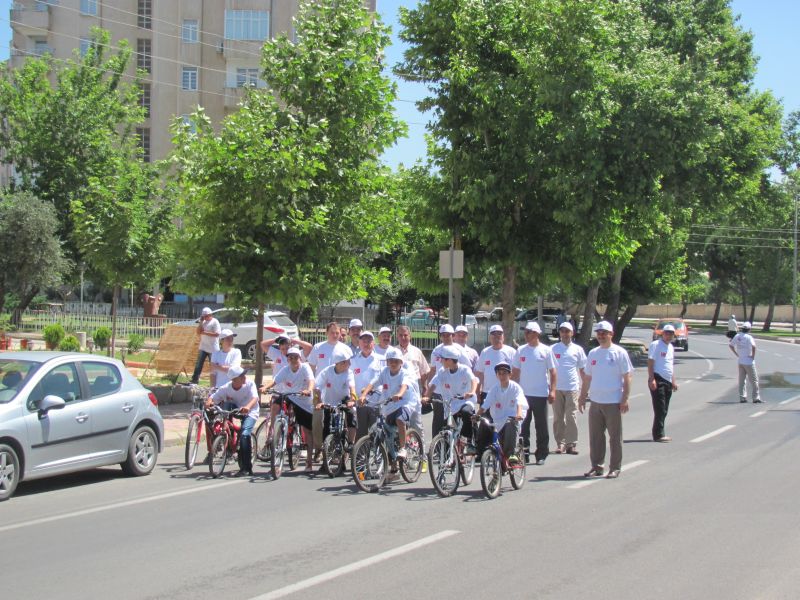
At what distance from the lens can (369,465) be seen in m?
10.3

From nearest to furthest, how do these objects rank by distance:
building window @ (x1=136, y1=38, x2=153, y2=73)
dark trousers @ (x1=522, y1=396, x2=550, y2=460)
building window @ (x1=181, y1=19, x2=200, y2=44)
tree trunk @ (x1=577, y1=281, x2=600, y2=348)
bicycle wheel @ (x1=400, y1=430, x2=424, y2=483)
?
bicycle wheel @ (x1=400, y1=430, x2=424, y2=483) → dark trousers @ (x1=522, y1=396, x2=550, y2=460) → tree trunk @ (x1=577, y1=281, x2=600, y2=348) → building window @ (x1=181, y1=19, x2=200, y2=44) → building window @ (x1=136, y1=38, x2=153, y2=73)

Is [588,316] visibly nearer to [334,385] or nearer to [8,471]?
[334,385]

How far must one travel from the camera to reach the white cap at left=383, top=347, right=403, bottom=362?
10.6m

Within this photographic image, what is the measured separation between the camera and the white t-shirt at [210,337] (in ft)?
55.7

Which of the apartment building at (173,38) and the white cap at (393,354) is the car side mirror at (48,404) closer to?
the white cap at (393,354)

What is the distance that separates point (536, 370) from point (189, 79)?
4430 centimetres

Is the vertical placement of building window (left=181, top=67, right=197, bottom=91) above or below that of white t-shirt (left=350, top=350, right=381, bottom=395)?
above

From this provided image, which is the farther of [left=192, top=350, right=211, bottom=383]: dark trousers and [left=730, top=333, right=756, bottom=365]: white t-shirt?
[left=730, top=333, right=756, bottom=365]: white t-shirt

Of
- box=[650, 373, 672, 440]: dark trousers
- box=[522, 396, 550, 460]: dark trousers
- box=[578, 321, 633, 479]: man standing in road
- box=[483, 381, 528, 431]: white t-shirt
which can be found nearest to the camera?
box=[483, 381, 528, 431]: white t-shirt

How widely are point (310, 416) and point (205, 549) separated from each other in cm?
424

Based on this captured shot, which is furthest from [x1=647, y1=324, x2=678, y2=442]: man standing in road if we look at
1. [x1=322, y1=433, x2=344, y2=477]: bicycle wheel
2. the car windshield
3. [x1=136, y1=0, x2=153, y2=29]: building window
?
[x1=136, y1=0, x2=153, y2=29]: building window

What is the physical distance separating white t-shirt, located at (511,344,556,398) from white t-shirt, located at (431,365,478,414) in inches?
63.4

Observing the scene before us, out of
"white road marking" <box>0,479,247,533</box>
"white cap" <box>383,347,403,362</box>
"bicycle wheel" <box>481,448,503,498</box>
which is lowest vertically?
"white road marking" <box>0,479,247,533</box>

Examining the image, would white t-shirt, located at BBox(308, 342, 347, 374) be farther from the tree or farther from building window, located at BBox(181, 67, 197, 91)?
building window, located at BBox(181, 67, 197, 91)
